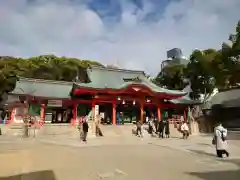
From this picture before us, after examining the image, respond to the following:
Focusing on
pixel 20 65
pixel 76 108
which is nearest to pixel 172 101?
pixel 76 108

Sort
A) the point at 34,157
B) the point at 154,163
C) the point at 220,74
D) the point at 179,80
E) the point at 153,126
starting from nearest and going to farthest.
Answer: the point at 154,163, the point at 34,157, the point at 153,126, the point at 220,74, the point at 179,80

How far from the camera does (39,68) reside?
5231 centimetres

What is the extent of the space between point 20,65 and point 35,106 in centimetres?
2037

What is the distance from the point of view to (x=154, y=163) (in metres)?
10.9

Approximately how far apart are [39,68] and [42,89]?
17092mm

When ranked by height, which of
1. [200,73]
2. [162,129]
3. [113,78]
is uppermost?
[200,73]

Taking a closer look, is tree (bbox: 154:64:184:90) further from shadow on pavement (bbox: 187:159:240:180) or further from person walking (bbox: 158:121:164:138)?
shadow on pavement (bbox: 187:159:240:180)

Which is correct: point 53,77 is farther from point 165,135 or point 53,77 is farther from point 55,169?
point 55,169

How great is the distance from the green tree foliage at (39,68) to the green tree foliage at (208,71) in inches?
643

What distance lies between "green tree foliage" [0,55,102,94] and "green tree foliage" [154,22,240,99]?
16338 millimetres

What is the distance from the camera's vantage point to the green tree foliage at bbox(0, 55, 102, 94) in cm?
4762

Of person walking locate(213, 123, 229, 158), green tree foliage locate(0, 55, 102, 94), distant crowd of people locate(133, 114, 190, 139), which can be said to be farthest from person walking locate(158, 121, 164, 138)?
green tree foliage locate(0, 55, 102, 94)

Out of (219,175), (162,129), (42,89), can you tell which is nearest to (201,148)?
(162,129)

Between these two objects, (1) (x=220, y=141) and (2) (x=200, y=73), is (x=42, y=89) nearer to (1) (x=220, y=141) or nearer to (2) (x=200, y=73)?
(2) (x=200, y=73)
